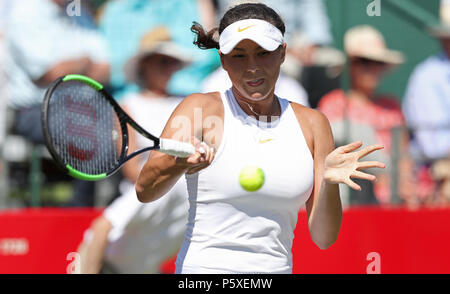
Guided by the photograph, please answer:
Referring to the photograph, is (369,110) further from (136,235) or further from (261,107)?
(261,107)

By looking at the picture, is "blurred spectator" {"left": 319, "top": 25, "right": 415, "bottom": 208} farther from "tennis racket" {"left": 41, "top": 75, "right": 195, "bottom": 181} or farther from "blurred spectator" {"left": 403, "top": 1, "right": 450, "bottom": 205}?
"tennis racket" {"left": 41, "top": 75, "right": 195, "bottom": 181}

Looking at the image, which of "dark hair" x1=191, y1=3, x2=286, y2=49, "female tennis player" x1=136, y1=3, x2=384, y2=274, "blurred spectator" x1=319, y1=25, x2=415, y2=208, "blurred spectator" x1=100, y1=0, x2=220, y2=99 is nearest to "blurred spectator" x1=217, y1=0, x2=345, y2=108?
"blurred spectator" x1=319, y1=25, x2=415, y2=208

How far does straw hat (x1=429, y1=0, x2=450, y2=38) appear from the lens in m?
8.17

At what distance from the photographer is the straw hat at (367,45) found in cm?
784

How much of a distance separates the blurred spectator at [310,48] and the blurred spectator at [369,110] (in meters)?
0.16

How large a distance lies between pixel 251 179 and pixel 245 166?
0.06 metres

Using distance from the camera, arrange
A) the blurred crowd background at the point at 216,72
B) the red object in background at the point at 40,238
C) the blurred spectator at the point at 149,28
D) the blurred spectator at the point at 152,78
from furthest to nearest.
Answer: the blurred spectator at the point at 149,28
the blurred crowd background at the point at 216,72
the blurred spectator at the point at 152,78
the red object in background at the point at 40,238

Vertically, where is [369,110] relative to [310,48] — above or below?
below

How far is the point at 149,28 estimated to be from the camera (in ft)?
24.4

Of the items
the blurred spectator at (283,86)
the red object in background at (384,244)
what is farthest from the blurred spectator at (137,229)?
the red object in background at (384,244)

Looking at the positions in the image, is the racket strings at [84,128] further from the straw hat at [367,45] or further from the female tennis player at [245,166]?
the straw hat at [367,45]

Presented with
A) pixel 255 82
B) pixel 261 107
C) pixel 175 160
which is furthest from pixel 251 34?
pixel 175 160

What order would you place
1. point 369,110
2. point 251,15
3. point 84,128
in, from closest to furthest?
1. point 251,15
2. point 84,128
3. point 369,110

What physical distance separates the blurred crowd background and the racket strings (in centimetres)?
264
